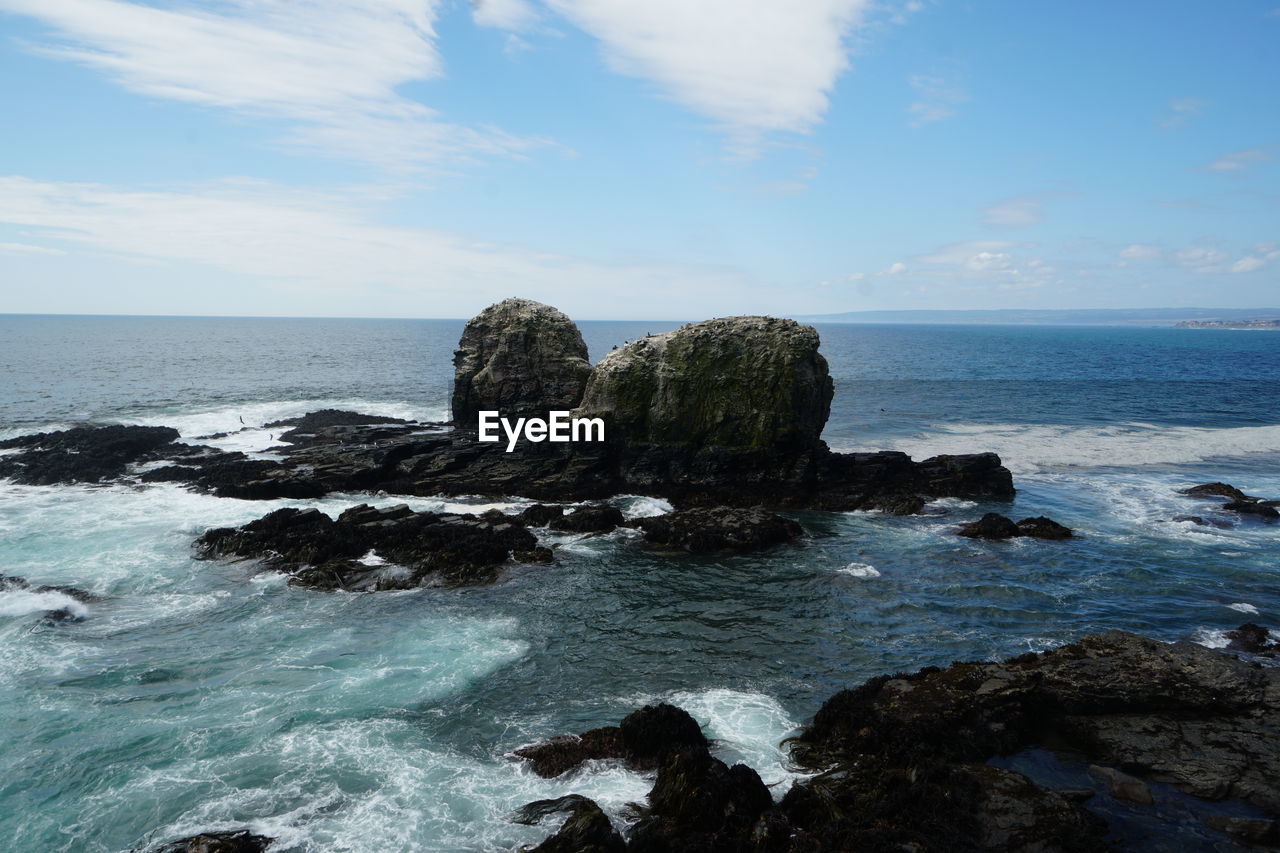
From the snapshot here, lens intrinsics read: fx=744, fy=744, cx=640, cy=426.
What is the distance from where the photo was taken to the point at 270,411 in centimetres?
7194

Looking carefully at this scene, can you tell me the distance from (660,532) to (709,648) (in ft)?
35.8

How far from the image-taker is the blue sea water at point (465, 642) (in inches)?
652

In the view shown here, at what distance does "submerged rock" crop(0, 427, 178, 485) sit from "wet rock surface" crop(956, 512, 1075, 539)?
4850 cm

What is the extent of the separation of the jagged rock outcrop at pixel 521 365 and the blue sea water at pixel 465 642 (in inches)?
474

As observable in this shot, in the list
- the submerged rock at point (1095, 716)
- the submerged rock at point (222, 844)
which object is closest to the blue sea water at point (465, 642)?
the submerged rock at point (222, 844)

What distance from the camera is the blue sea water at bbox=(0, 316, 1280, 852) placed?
1656 cm

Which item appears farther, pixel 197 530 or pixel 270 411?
pixel 270 411

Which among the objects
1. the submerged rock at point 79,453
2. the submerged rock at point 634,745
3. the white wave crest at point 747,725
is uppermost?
the submerged rock at point 79,453

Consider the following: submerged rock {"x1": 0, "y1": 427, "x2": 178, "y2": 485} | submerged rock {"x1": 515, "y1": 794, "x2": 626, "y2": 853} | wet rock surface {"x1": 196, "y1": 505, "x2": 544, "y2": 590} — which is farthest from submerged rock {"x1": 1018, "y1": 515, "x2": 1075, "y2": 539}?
submerged rock {"x1": 0, "y1": 427, "x2": 178, "y2": 485}

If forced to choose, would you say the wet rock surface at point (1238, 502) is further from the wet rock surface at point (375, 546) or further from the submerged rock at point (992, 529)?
the wet rock surface at point (375, 546)

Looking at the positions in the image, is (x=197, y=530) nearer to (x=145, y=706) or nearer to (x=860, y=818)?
(x=145, y=706)

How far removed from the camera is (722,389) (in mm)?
43938

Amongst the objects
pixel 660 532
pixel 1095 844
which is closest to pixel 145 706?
pixel 660 532

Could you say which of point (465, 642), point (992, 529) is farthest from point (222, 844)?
point (992, 529)
